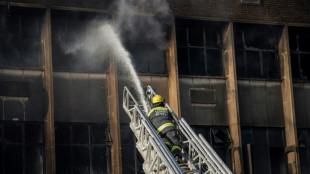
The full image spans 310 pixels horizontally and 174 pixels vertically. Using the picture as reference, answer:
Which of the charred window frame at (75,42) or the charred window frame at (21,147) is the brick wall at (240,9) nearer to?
Result: the charred window frame at (75,42)

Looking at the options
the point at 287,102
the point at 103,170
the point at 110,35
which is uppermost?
the point at 110,35

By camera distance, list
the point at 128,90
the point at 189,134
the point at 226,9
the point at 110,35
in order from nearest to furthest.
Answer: the point at 189,134 < the point at 128,90 < the point at 110,35 < the point at 226,9

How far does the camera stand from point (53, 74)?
2380 cm

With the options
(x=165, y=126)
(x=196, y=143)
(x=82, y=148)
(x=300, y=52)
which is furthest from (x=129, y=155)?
(x=300, y=52)

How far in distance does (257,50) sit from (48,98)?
9.00m

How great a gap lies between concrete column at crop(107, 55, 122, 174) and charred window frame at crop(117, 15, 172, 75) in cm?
127

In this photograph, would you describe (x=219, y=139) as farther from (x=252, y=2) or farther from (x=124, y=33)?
(x=252, y=2)

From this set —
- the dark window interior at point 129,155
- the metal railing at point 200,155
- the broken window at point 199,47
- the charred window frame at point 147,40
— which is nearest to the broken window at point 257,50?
the broken window at point 199,47

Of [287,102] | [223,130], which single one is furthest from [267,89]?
[223,130]

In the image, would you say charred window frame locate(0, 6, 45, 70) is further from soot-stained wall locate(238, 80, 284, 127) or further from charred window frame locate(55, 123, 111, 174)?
soot-stained wall locate(238, 80, 284, 127)

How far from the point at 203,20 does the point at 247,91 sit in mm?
3216

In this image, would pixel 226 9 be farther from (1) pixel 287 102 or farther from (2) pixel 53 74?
(2) pixel 53 74

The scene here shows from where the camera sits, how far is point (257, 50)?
27812 mm

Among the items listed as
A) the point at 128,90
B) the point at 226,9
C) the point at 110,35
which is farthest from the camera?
the point at 226,9
